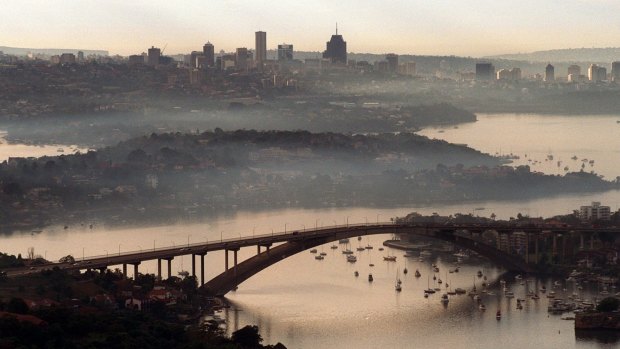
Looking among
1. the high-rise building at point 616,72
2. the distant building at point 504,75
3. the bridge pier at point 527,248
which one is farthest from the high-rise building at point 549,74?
the bridge pier at point 527,248

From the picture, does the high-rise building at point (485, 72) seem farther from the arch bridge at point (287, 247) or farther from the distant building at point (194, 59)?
the arch bridge at point (287, 247)

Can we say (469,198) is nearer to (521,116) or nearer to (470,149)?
(470,149)

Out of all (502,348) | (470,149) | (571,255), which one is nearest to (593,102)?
(470,149)

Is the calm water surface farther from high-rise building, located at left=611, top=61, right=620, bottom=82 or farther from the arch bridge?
the arch bridge

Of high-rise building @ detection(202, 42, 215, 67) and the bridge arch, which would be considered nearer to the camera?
the bridge arch

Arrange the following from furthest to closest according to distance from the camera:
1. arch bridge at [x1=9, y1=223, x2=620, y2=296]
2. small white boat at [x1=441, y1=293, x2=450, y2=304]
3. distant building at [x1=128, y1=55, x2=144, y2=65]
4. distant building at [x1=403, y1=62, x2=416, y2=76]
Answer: distant building at [x1=403, y1=62, x2=416, y2=76] → distant building at [x1=128, y1=55, x2=144, y2=65] → small white boat at [x1=441, y1=293, x2=450, y2=304] → arch bridge at [x1=9, y1=223, x2=620, y2=296]

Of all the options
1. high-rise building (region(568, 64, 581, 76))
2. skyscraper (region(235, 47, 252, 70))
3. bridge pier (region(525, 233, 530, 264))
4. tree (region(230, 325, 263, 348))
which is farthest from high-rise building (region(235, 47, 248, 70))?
tree (region(230, 325, 263, 348))

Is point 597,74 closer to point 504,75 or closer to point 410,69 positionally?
point 504,75
